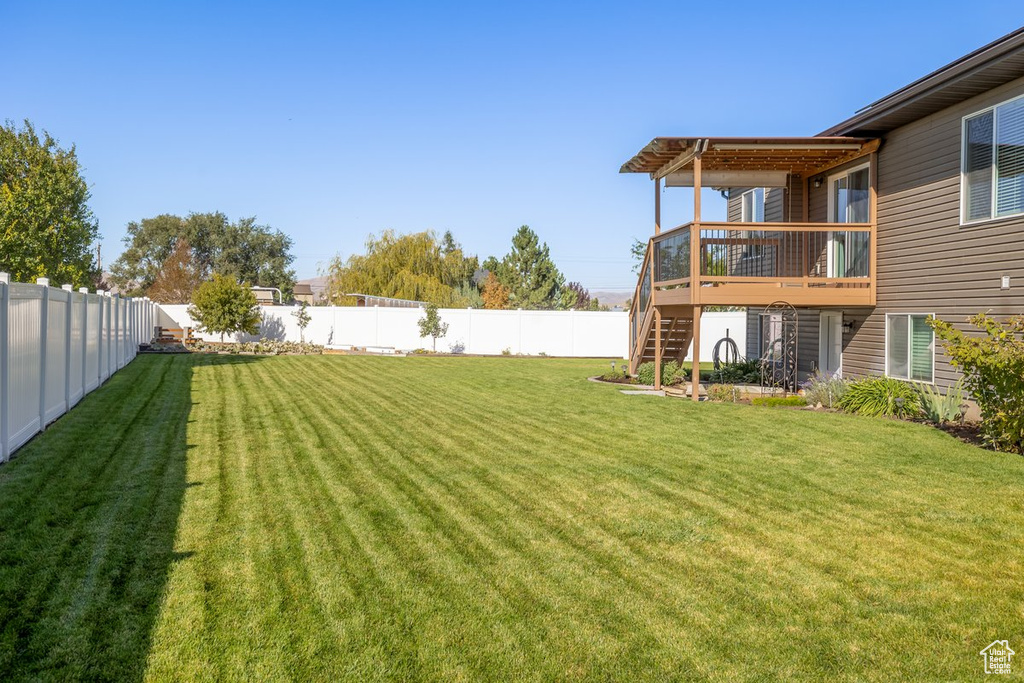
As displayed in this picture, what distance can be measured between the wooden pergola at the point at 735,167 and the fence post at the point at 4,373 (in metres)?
9.97

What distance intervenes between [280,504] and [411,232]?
106ft

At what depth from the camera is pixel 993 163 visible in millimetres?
10258

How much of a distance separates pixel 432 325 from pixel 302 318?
547cm

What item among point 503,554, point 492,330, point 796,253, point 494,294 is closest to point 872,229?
point 796,253

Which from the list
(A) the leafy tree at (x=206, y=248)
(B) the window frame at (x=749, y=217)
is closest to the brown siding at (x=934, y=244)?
(B) the window frame at (x=749, y=217)

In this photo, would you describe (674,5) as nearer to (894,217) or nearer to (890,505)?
(894,217)

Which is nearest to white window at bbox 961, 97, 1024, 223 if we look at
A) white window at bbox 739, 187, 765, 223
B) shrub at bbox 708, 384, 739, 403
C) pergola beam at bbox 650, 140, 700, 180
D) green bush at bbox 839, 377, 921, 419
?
green bush at bbox 839, 377, 921, 419

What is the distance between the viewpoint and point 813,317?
15.6 m

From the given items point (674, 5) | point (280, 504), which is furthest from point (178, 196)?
point (280, 504)

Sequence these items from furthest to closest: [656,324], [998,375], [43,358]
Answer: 1. [656,324]
2. [43,358]
3. [998,375]

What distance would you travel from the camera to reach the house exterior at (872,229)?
10125mm

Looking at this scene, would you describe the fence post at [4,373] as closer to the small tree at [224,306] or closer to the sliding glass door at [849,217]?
the sliding glass door at [849,217]

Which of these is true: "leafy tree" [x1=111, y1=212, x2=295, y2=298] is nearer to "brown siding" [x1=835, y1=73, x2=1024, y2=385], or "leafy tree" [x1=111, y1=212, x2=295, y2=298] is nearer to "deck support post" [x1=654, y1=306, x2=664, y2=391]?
"deck support post" [x1=654, y1=306, x2=664, y2=391]

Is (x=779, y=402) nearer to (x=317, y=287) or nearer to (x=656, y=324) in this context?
(x=656, y=324)
